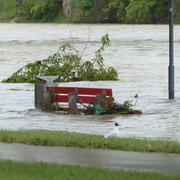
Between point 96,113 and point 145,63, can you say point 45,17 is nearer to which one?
point 145,63

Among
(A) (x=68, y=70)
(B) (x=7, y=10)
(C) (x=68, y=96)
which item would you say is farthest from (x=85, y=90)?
(B) (x=7, y=10)

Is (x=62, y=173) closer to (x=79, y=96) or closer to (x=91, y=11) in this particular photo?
(x=79, y=96)

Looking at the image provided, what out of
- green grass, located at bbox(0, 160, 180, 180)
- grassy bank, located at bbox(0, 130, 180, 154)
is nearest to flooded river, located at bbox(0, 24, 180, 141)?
grassy bank, located at bbox(0, 130, 180, 154)

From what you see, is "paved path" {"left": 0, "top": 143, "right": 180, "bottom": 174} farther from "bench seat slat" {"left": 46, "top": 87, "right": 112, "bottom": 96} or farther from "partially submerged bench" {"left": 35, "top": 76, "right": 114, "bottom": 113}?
"bench seat slat" {"left": 46, "top": 87, "right": 112, "bottom": 96}

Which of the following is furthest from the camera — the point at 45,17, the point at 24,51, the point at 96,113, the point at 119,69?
the point at 45,17

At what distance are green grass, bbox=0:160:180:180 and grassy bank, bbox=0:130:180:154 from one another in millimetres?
1758

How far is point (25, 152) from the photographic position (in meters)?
9.11

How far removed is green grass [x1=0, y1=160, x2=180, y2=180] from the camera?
7090 mm

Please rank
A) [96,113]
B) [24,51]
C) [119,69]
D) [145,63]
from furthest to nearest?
[24,51] < [145,63] < [119,69] < [96,113]

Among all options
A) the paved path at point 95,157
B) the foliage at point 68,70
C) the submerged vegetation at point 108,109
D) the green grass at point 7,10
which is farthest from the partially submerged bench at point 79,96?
the green grass at point 7,10

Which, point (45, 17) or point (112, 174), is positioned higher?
point (45, 17)

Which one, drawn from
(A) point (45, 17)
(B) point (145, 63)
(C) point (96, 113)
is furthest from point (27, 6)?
(C) point (96, 113)

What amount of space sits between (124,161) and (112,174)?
3.67 feet

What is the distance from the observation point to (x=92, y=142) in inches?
384
